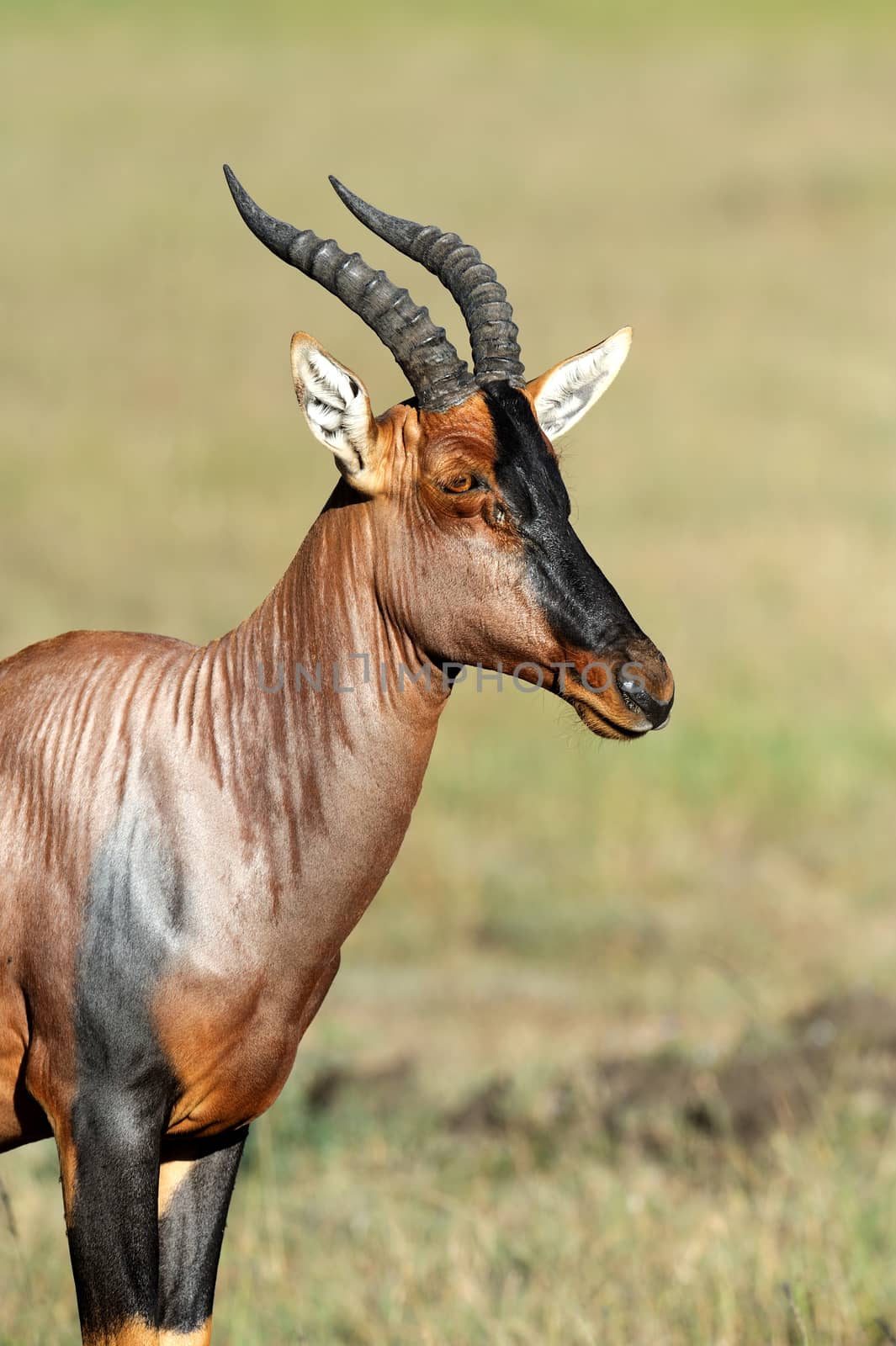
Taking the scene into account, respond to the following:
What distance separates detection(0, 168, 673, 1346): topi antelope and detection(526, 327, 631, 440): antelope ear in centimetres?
8

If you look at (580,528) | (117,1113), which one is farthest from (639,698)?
(580,528)

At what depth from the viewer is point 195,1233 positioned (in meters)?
4.21

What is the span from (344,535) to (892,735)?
14.7 m

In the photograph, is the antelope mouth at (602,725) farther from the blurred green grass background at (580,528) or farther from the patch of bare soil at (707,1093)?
the patch of bare soil at (707,1093)

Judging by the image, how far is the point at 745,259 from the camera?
35.8 meters

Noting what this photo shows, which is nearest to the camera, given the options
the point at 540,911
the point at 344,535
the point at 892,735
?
the point at 344,535

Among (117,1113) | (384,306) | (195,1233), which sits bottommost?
(195,1233)

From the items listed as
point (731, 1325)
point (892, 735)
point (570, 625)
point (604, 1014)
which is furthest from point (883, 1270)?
A: point (892, 735)

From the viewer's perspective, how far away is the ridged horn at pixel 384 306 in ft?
13.0

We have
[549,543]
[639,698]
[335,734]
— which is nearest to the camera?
[639,698]

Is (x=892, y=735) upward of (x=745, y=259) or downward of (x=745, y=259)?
downward

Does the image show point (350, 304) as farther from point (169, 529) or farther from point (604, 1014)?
point (169, 529)

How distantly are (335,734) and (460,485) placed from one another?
0.66m

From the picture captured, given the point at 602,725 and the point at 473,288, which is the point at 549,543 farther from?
the point at 473,288
